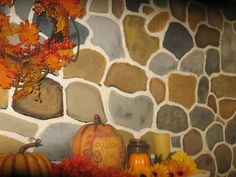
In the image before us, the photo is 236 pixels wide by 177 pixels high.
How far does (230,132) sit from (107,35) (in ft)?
5.12

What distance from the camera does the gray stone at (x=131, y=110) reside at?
8.16ft

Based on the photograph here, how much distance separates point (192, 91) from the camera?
2883mm

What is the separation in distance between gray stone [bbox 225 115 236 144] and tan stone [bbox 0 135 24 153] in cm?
194

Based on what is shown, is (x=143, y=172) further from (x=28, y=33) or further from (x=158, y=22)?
(x=158, y=22)

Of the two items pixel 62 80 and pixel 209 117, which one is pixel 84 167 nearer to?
pixel 62 80

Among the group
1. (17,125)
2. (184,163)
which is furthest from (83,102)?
(184,163)

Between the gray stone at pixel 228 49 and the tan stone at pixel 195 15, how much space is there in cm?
Answer: 32

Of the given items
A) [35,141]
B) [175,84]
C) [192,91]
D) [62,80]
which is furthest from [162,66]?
[35,141]

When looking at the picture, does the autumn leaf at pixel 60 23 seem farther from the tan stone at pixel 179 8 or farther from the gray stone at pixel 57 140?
the tan stone at pixel 179 8

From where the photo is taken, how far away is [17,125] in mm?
2141

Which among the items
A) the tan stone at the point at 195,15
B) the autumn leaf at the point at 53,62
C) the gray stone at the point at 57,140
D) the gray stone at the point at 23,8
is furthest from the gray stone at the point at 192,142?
the gray stone at the point at 23,8

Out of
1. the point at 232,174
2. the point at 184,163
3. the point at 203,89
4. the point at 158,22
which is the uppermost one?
the point at 158,22

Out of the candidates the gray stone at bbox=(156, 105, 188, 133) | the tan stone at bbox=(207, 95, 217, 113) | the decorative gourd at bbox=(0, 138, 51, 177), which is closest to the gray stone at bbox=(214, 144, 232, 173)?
the tan stone at bbox=(207, 95, 217, 113)

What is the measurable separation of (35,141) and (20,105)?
0.84 feet
